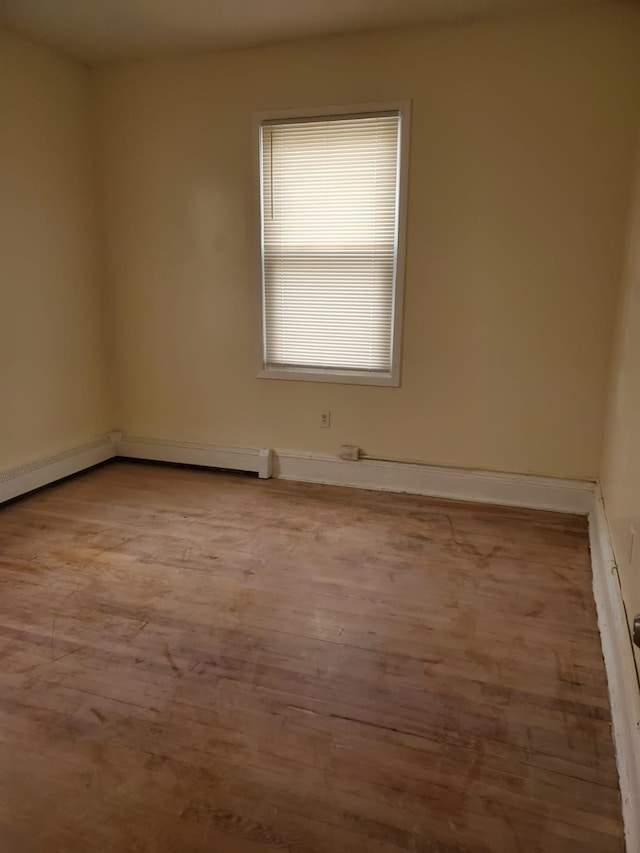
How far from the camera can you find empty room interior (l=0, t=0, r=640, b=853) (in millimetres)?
1595

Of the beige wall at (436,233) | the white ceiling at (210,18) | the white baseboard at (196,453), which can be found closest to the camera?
the white ceiling at (210,18)

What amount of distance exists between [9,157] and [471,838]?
380cm

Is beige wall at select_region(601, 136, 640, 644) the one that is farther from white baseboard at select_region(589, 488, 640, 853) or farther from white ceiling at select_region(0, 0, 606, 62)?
white ceiling at select_region(0, 0, 606, 62)

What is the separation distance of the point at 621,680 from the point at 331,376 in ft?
7.71

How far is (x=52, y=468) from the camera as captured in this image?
Answer: 3.71 metres

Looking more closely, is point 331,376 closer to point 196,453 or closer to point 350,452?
point 350,452

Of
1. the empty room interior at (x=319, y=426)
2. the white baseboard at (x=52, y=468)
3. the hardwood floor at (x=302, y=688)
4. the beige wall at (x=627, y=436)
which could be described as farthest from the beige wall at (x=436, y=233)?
the hardwood floor at (x=302, y=688)

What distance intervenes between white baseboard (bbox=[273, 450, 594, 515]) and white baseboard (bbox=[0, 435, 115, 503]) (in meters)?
1.31

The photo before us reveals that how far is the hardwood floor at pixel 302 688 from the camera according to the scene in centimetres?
145

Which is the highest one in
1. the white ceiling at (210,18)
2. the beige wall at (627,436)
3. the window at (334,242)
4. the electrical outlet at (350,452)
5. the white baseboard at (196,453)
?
the white ceiling at (210,18)

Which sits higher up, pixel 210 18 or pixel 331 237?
pixel 210 18

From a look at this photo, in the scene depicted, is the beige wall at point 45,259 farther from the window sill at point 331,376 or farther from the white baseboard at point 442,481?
the white baseboard at point 442,481

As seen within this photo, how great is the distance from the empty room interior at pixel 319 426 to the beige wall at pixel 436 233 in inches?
0.7

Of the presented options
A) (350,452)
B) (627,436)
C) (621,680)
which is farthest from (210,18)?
(621,680)
